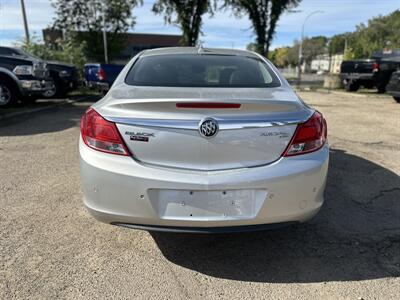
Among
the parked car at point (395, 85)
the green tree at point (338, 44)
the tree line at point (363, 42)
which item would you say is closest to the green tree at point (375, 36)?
the tree line at point (363, 42)

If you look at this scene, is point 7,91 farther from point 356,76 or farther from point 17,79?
point 356,76

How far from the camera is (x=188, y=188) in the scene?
2.56 meters

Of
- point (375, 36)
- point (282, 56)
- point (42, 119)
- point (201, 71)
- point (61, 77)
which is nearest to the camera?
point (201, 71)

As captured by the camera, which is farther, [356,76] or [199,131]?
[356,76]

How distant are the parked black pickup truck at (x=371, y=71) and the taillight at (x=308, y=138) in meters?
16.0

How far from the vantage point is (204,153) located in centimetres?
259

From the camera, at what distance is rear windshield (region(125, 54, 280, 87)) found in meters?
3.27

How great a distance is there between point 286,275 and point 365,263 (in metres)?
0.66

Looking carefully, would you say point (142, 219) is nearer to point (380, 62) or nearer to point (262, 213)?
point (262, 213)

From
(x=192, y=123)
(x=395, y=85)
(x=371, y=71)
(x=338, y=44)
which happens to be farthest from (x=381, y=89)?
(x=338, y=44)

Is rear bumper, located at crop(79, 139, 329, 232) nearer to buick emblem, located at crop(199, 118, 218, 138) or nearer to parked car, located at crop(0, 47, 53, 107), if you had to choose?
buick emblem, located at crop(199, 118, 218, 138)

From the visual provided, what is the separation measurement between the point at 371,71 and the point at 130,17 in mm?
16833

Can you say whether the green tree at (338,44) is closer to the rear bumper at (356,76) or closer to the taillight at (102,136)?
the rear bumper at (356,76)

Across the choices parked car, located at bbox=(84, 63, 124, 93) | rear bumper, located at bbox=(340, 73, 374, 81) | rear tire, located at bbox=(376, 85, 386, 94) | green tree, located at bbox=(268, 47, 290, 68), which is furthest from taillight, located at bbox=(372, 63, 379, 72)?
green tree, located at bbox=(268, 47, 290, 68)
